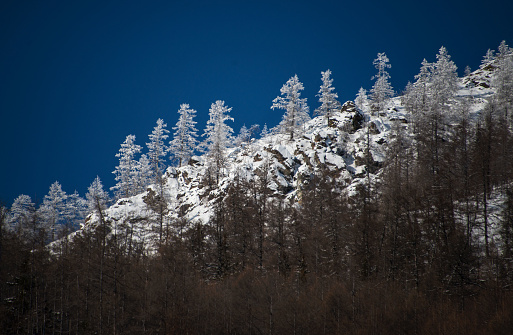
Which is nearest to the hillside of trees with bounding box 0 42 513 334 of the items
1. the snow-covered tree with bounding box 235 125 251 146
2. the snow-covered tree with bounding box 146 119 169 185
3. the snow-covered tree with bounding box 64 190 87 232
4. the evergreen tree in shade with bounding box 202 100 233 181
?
the evergreen tree in shade with bounding box 202 100 233 181

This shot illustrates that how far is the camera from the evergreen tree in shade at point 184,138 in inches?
2666

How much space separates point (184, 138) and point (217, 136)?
27.7 ft

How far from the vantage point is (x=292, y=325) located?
29.3 metres

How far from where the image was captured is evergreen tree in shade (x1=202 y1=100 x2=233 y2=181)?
61.4 metres

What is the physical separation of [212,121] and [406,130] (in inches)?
1420

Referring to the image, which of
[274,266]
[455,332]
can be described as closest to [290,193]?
[274,266]

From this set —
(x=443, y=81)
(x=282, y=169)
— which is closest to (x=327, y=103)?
(x=282, y=169)

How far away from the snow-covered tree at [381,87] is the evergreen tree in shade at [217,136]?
101 feet

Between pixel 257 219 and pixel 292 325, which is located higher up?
pixel 257 219

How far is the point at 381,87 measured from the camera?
74.6 meters

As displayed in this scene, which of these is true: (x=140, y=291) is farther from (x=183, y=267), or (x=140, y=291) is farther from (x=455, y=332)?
(x=455, y=332)

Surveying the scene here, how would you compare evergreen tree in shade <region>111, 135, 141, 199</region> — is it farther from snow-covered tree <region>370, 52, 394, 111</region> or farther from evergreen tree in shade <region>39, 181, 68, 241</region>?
snow-covered tree <region>370, 52, 394, 111</region>

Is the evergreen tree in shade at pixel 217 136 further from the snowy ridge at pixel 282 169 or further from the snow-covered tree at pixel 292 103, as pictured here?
the snow-covered tree at pixel 292 103

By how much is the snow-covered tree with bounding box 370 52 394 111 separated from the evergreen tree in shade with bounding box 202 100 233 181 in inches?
1216
